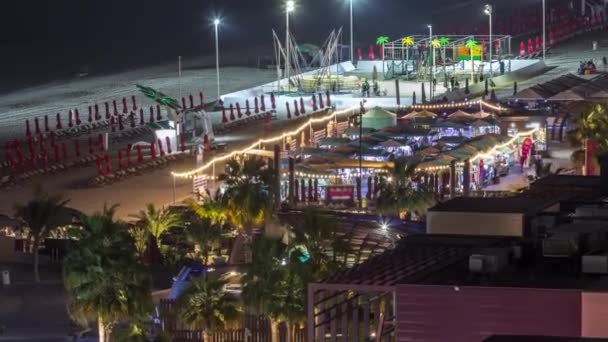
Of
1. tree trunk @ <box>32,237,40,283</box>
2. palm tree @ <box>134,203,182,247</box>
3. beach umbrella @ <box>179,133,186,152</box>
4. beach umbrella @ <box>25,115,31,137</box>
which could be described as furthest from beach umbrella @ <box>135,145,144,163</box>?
tree trunk @ <box>32,237,40,283</box>

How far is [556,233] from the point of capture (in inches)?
806

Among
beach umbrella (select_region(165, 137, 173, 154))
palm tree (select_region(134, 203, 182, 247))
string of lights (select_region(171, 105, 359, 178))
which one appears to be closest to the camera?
palm tree (select_region(134, 203, 182, 247))

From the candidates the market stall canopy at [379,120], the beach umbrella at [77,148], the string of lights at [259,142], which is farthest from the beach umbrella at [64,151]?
the market stall canopy at [379,120]

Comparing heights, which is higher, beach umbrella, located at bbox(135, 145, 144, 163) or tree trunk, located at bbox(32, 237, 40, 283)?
beach umbrella, located at bbox(135, 145, 144, 163)

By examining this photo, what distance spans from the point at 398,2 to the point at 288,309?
333 ft

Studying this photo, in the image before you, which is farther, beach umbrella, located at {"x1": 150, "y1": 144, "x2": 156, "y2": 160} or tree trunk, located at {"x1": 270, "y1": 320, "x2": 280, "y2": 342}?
beach umbrella, located at {"x1": 150, "y1": 144, "x2": 156, "y2": 160}

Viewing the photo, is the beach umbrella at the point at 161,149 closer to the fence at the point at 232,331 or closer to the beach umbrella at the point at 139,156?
the beach umbrella at the point at 139,156

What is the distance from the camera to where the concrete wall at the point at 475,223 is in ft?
76.6

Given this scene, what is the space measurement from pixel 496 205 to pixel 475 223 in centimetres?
108

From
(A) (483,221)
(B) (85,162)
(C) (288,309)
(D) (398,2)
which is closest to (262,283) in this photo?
(C) (288,309)

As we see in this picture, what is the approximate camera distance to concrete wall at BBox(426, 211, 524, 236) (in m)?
23.3

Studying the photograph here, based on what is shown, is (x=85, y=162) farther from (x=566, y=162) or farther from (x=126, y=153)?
(x=566, y=162)

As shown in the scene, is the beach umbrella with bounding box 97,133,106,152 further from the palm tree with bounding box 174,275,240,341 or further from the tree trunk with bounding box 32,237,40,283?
the palm tree with bounding box 174,275,240,341

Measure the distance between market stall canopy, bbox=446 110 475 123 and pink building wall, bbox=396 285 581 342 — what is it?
33248 mm
